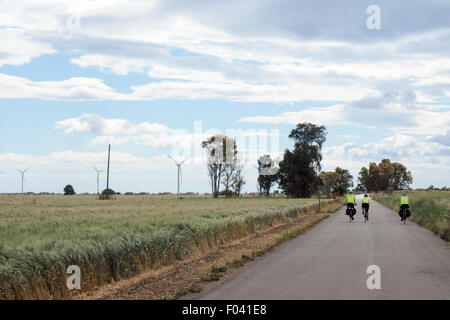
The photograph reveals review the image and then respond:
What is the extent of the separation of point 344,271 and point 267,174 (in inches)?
4877

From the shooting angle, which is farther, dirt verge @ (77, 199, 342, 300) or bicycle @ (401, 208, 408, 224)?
bicycle @ (401, 208, 408, 224)

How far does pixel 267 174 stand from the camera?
5384 inches

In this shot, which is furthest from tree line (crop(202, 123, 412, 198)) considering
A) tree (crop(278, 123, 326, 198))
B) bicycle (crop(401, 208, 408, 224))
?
bicycle (crop(401, 208, 408, 224))

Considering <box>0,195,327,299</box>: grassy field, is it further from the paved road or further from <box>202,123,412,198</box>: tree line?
<box>202,123,412,198</box>: tree line

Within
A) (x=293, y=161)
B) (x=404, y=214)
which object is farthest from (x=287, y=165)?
(x=404, y=214)

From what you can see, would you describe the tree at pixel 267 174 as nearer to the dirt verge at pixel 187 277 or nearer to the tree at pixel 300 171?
the tree at pixel 300 171

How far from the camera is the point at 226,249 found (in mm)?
18250

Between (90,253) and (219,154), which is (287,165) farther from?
(90,253)

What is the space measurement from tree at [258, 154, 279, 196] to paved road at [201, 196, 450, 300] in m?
114

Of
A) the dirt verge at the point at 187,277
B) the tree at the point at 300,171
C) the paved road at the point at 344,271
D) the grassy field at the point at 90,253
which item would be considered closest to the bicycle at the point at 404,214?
the paved road at the point at 344,271

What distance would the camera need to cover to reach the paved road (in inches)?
403

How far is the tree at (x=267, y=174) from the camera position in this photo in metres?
136

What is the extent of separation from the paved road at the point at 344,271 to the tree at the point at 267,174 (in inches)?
4501

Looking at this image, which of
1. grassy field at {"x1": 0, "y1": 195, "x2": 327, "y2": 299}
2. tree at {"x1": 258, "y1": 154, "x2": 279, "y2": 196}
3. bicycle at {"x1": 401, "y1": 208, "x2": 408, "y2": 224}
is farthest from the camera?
tree at {"x1": 258, "y1": 154, "x2": 279, "y2": 196}
